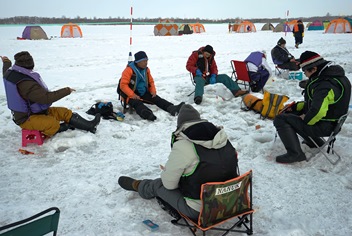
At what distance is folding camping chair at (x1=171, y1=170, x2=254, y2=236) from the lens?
2.77 metres

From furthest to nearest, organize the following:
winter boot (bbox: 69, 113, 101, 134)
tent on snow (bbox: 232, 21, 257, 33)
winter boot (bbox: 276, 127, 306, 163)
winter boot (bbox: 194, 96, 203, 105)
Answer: tent on snow (bbox: 232, 21, 257, 33) < winter boot (bbox: 194, 96, 203, 105) < winter boot (bbox: 69, 113, 101, 134) < winter boot (bbox: 276, 127, 306, 163)

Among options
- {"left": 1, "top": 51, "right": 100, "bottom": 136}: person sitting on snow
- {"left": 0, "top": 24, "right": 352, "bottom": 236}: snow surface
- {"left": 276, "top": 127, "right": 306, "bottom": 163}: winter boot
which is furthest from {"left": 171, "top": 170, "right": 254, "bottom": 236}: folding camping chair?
{"left": 1, "top": 51, "right": 100, "bottom": 136}: person sitting on snow

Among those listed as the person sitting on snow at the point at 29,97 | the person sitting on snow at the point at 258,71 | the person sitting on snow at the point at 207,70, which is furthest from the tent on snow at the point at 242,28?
the person sitting on snow at the point at 29,97

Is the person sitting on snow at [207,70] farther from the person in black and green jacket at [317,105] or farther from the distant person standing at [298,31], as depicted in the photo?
the distant person standing at [298,31]

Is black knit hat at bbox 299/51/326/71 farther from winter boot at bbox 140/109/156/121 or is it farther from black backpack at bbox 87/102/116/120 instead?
black backpack at bbox 87/102/116/120

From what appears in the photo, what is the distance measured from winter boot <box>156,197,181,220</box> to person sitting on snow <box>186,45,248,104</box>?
4566mm

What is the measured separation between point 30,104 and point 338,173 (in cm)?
450

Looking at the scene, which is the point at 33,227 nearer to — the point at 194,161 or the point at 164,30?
the point at 194,161

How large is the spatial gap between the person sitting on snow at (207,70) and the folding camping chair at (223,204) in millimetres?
4849

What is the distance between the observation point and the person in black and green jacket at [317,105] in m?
4.05

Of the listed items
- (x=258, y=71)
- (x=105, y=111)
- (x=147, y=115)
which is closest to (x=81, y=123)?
(x=105, y=111)

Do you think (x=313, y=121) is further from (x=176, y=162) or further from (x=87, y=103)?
(x=87, y=103)

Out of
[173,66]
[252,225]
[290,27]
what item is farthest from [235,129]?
[290,27]

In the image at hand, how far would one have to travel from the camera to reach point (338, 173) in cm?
427
